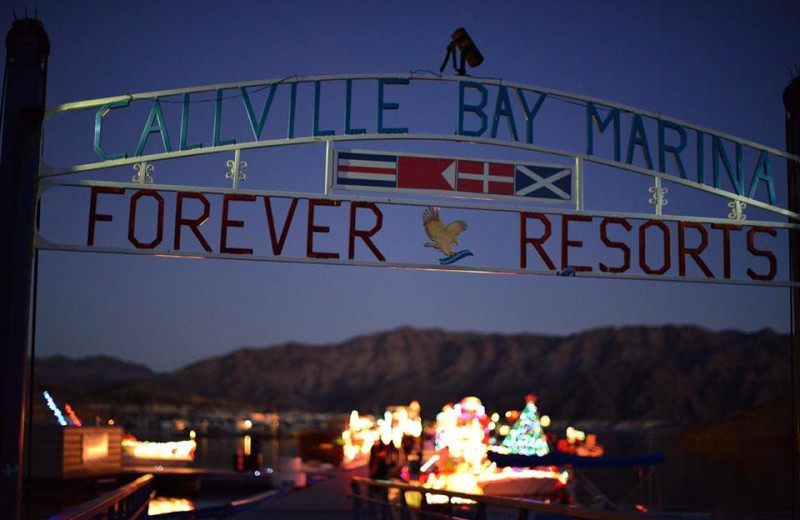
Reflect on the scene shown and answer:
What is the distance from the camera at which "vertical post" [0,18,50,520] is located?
10.1m

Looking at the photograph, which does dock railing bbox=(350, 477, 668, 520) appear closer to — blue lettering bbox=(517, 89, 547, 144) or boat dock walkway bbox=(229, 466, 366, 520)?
boat dock walkway bbox=(229, 466, 366, 520)

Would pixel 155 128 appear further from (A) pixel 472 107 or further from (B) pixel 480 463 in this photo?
(B) pixel 480 463

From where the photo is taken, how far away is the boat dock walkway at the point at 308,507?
17.3 metres

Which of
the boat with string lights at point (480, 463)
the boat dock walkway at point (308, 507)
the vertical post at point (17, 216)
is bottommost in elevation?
the boat dock walkway at point (308, 507)

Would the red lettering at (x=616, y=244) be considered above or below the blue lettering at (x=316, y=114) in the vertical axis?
below

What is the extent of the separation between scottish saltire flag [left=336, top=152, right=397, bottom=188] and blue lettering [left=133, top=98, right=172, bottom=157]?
6.23ft

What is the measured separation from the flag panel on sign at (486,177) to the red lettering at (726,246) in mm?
2856

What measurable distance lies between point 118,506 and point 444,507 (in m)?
3.64

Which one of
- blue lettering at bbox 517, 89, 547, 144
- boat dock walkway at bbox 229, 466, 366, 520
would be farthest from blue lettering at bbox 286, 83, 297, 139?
boat dock walkway at bbox 229, 466, 366, 520

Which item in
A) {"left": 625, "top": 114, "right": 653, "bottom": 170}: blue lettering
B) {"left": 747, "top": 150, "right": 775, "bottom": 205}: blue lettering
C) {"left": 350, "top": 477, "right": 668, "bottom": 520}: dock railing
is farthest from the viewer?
{"left": 747, "top": 150, "right": 775, "bottom": 205}: blue lettering

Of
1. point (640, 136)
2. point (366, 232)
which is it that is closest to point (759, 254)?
point (640, 136)

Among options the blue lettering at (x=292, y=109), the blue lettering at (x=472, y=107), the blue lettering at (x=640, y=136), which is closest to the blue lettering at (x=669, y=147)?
the blue lettering at (x=640, y=136)

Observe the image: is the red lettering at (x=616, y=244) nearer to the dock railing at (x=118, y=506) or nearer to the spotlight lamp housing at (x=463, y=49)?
the spotlight lamp housing at (x=463, y=49)

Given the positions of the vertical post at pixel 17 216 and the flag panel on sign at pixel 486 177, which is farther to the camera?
the flag panel on sign at pixel 486 177
